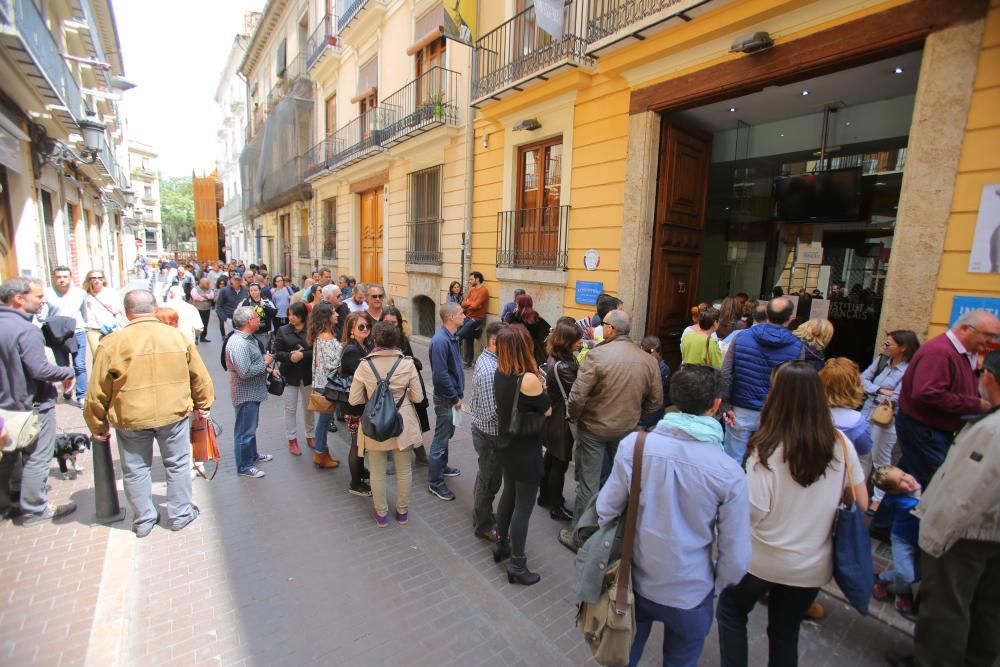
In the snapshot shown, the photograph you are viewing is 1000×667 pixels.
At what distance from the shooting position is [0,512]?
3.71 meters

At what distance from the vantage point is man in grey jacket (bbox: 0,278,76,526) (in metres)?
3.43

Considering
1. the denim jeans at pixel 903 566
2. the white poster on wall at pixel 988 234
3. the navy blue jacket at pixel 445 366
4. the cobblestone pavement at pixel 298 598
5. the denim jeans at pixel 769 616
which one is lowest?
the cobblestone pavement at pixel 298 598

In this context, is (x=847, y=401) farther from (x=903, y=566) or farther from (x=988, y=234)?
(x=988, y=234)

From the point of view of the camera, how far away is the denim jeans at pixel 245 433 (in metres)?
4.62

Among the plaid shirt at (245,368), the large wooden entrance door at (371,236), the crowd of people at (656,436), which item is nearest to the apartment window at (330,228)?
the large wooden entrance door at (371,236)

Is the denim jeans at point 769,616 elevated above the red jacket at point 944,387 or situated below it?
below

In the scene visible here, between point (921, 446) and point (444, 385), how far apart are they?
358 cm

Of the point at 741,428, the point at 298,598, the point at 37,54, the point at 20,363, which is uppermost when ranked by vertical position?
the point at 37,54

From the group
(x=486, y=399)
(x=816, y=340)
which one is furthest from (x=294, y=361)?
(x=816, y=340)

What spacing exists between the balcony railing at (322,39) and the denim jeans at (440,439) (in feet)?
48.0

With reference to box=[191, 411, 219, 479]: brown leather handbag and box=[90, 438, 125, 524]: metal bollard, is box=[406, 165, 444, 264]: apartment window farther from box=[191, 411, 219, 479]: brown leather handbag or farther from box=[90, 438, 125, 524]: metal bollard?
box=[90, 438, 125, 524]: metal bollard

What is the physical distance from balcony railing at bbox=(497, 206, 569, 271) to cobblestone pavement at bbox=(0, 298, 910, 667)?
15.3 ft

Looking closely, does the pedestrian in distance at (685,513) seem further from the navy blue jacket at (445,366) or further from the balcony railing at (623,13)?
the balcony railing at (623,13)

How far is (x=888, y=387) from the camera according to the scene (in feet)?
12.9
